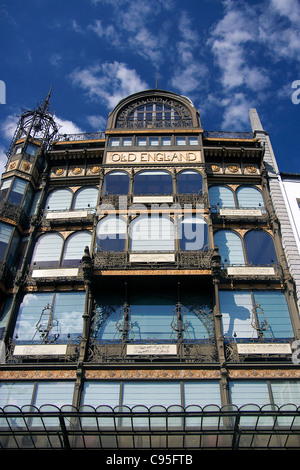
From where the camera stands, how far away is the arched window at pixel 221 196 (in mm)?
27875

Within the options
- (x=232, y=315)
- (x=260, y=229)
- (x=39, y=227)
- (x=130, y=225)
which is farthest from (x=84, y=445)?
(x=260, y=229)

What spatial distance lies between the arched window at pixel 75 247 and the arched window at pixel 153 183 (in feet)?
13.7

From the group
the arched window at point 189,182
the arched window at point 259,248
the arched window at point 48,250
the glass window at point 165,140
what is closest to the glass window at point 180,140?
the glass window at point 165,140

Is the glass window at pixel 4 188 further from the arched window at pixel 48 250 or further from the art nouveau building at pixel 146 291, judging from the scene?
the arched window at pixel 48 250

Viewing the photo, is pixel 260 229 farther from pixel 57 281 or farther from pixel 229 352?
pixel 57 281

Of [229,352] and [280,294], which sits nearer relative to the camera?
[229,352]

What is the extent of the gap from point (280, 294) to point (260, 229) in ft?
14.8

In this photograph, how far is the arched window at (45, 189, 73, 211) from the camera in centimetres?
2830

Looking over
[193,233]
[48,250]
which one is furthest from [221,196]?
[48,250]

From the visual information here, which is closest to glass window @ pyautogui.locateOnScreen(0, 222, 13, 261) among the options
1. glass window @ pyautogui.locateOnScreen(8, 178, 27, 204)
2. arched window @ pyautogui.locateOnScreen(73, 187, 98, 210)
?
glass window @ pyautogui.locateOnScreen(8, 178, 27, 204)

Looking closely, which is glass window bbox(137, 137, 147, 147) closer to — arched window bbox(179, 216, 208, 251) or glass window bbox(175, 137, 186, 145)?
glass window bbox(175, 137, 186, 145)

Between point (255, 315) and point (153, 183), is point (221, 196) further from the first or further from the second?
point (255, 315)

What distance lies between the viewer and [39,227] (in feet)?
88.2

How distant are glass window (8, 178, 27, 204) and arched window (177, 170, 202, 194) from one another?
10070 mm
